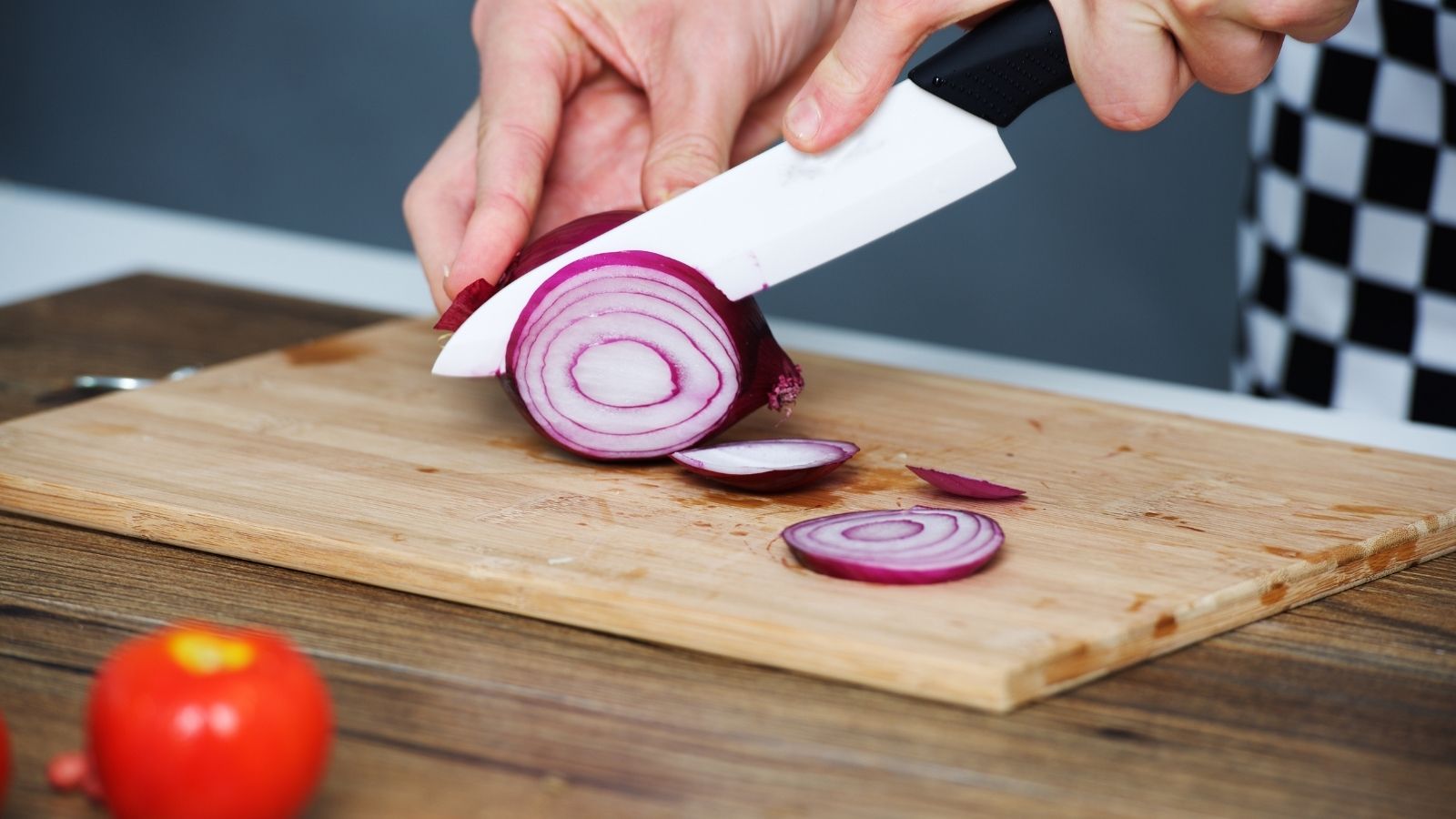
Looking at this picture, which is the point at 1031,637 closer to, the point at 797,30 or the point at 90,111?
the point at 797,30

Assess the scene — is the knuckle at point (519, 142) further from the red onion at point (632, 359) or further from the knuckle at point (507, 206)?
the red onion at point (632, 359)

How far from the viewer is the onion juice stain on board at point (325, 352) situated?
207 centimetres

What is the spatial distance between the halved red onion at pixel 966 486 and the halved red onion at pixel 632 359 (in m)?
0.24

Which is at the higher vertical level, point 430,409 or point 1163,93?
point 1163,93

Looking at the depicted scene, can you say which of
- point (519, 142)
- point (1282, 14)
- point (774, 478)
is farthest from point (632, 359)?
point (1282, 14)

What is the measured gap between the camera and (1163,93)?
5.46ft

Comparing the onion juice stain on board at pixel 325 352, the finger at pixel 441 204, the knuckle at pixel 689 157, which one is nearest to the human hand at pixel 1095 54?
the knuckle at pixel 689 157

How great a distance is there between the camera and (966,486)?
1.56 metres

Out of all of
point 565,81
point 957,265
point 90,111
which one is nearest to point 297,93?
point 90,111

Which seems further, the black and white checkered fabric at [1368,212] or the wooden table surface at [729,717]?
the black and white checkered fabric at [1368,212]

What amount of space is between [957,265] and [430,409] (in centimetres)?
286

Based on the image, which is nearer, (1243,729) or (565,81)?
(1243,729)

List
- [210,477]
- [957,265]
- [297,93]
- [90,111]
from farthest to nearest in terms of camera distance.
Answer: [90,111]
[297,93]
[957,265]
[210,477]

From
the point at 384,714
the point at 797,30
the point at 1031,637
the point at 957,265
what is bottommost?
the point at 384,714
